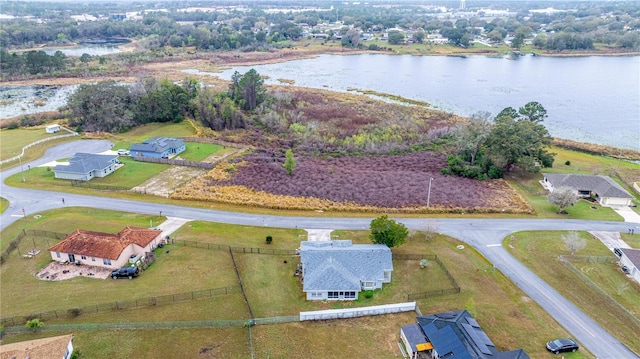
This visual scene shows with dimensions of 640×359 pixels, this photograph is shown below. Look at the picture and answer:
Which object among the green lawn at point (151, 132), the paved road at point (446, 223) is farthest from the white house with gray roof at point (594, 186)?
the green lawn at point (151, 132)

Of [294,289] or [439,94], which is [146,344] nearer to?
[294,289]

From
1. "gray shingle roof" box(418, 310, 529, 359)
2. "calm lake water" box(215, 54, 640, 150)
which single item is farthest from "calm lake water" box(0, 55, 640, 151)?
"gray shingle roof" box(418, 310, 529, 359)

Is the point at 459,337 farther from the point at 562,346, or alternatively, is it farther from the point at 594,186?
the point at 594,186

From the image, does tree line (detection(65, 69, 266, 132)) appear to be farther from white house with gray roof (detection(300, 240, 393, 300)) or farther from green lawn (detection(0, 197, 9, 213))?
white house with gray roof (detection(300, 240, 393, 300))

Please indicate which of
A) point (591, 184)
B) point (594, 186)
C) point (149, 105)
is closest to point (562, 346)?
point (594, 186)

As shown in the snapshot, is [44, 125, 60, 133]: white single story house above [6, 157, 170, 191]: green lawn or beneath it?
above

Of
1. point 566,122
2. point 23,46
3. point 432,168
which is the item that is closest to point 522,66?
point 566,122
